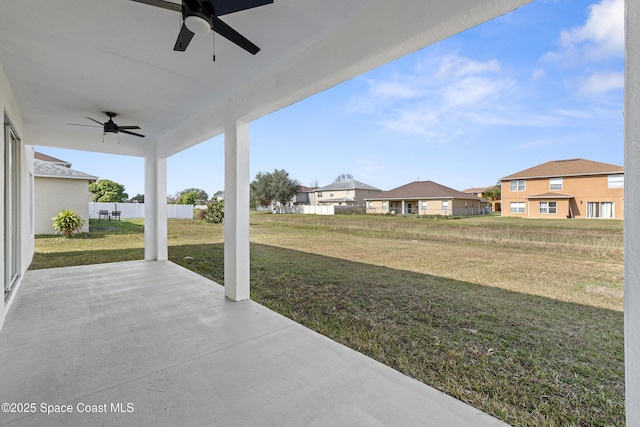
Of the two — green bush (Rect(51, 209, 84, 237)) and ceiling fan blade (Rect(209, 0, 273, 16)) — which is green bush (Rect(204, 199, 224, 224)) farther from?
ceiling fan blade (Rect(209, 0, 273, 16))

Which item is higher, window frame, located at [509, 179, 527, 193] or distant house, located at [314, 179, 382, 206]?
distant house, located at [314, 179, 382, 206]

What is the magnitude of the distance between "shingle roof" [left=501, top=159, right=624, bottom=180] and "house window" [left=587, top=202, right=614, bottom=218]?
0.39 m

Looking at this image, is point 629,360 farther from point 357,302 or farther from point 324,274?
point 324,274

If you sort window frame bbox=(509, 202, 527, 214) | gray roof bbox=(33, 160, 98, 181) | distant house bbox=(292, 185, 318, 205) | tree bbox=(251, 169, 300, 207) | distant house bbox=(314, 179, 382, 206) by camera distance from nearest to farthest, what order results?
window frame bbox=(509, 202, 527, 214) < gray roof bbox=(33, 160, 98, 181) < distant house bbox=(314, 179, 382, 206) < tree bbox=(251, 169, 300, 207) < distant house bbox=(292, 185, 318, 205)

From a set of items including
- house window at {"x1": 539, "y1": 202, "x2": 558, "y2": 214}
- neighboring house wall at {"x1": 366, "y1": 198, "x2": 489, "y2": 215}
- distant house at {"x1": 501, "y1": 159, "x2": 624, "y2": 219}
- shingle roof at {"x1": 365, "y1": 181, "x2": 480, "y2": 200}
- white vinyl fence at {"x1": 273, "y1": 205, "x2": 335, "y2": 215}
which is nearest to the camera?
distant house at {"x1": 501, "y1": 159, "x2": 624, "y2": 219}

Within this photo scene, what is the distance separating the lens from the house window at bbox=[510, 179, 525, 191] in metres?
4.58

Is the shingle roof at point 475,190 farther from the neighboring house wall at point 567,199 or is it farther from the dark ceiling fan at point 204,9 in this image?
the dark ceiling fan at point 204,9

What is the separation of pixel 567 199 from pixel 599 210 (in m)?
0.61

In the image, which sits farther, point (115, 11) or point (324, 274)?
point (324, 274)

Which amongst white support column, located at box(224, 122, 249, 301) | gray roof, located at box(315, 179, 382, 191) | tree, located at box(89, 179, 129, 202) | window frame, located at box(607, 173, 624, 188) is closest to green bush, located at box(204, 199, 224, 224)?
gray roof, located at box(315, 179, 382, 191)

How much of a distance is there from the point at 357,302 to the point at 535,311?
2.15m

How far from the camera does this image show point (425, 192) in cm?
717

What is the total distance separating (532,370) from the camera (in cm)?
232

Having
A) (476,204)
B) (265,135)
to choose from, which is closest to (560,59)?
(476,204)
